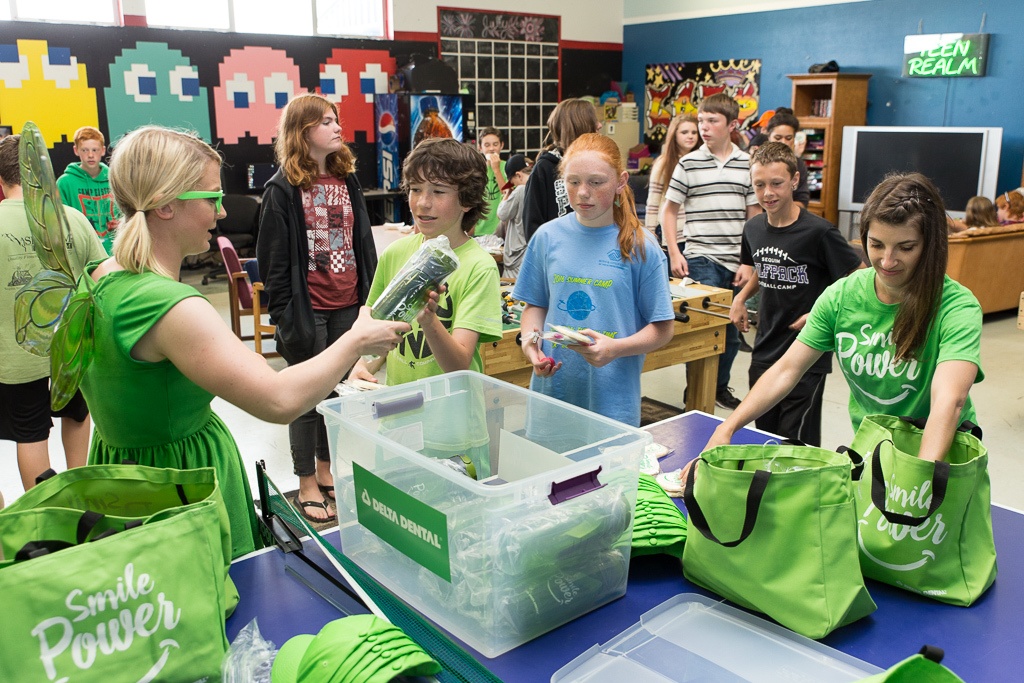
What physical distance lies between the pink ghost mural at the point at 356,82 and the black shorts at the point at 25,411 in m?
6.70

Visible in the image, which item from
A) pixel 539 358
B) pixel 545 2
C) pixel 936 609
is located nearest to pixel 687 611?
pixel 936 609

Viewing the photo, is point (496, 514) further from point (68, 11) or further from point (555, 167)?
point (68, 11)

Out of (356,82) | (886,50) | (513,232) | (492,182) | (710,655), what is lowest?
(710,655)

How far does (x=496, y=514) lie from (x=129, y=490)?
0.61 m

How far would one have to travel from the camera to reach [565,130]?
157 inches

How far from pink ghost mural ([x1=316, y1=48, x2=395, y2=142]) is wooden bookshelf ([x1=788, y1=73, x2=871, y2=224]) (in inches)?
183

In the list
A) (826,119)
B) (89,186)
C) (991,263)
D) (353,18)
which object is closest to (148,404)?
(89,186)

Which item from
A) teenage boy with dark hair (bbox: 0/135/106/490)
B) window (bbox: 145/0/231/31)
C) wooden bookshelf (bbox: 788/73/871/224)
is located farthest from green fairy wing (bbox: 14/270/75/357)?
wooden bookshelf (bbox: 788/73/871/224)

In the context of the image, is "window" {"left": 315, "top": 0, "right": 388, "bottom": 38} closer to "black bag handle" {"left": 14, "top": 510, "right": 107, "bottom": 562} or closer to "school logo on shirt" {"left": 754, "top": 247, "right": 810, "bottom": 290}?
"school logo on shirt" {"left": 754, "top": 247, "right": 810, "bottom": 290}

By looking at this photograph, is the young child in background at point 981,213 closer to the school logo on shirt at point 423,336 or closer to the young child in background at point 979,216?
the young child in background at point 979,216

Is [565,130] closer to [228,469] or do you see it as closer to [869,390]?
[869,390]

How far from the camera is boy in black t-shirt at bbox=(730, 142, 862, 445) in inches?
123

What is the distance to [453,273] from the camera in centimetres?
217

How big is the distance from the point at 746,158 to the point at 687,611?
3628 millimetres
